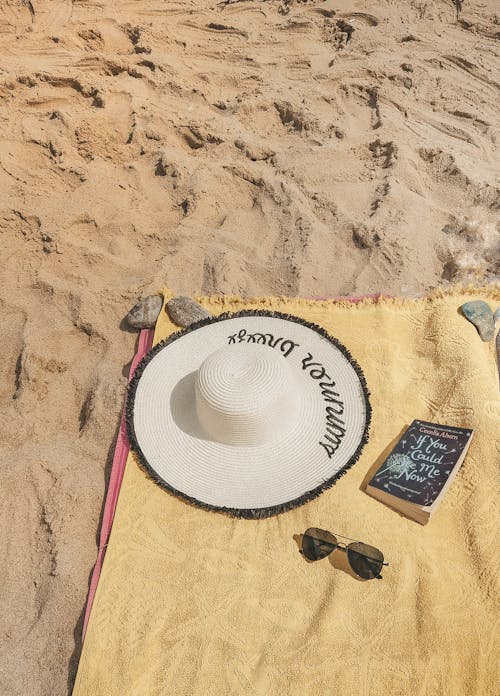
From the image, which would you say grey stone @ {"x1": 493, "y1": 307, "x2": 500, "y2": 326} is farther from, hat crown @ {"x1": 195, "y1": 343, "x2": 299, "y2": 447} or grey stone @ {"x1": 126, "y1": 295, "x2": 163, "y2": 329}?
grey stone @ {"x1": 126, "y1": 295, "x2": 163, "y2": 329}

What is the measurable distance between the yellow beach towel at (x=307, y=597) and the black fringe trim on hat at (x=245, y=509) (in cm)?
4

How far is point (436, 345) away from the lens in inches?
81.7

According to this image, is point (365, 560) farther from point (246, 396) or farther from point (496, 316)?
point (496, 316)

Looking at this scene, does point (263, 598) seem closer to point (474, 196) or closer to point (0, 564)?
point (0, 564)

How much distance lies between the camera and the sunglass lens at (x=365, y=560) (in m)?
1.51

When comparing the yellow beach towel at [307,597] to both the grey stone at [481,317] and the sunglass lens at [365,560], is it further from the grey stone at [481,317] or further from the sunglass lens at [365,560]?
the grey stone at [481,317]

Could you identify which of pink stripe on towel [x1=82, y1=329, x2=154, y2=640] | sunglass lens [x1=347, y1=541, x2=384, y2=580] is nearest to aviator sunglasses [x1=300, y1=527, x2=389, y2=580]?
sunglass lens [x1=347, y1=541, x2=384, y2=580]

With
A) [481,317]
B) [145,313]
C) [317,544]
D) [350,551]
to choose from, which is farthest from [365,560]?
[145,313]

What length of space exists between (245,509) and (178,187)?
2028mm

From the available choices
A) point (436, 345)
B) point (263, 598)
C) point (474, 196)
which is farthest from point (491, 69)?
point (263, 598)

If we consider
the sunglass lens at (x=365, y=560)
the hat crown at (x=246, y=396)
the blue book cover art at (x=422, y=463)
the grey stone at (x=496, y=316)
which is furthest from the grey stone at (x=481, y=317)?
the sunglass lens at (x=365, y=560)

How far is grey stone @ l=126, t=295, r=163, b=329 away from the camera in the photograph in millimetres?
2248

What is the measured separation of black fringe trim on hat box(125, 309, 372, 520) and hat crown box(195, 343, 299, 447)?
8.8 inches

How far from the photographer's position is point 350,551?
153 cm
